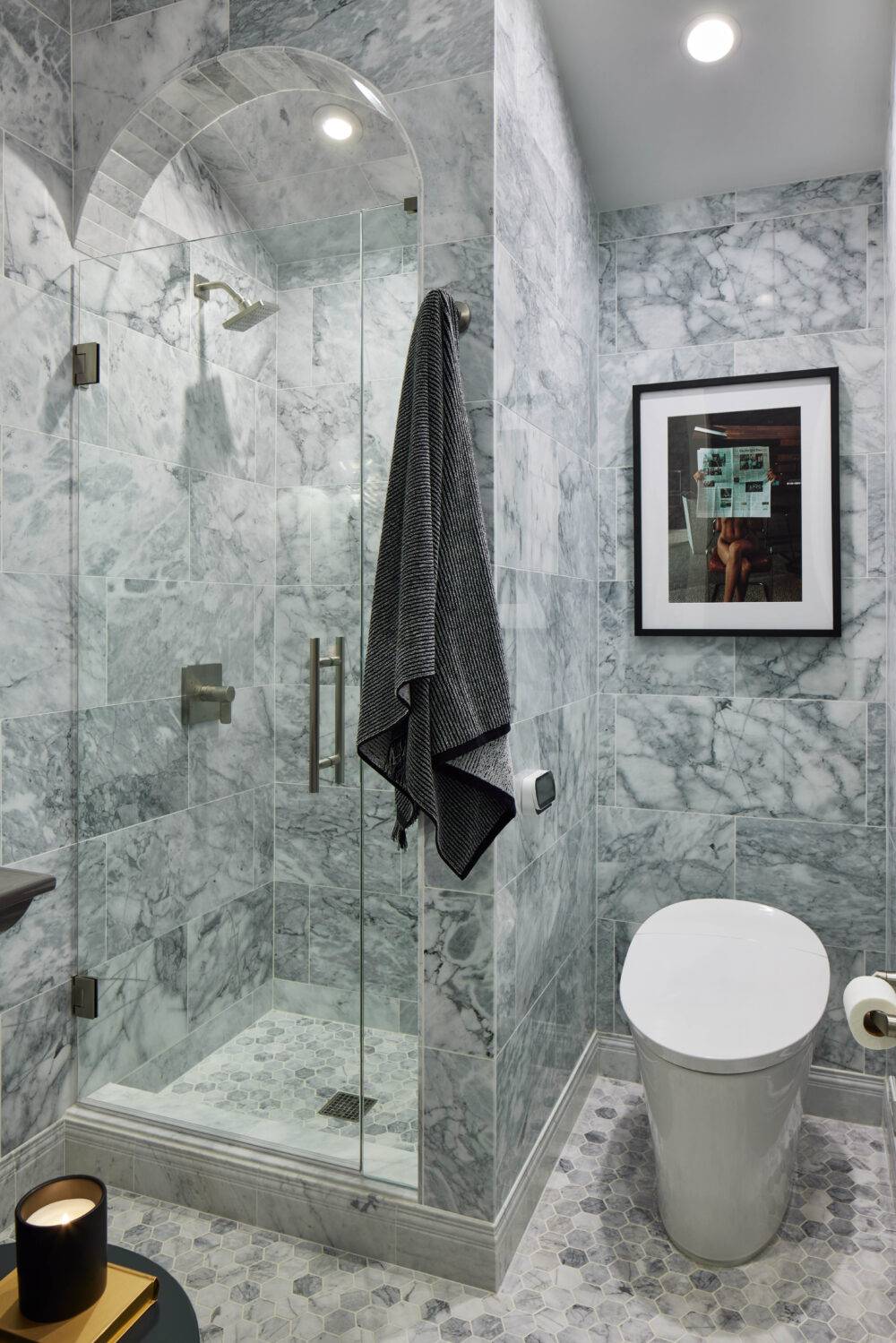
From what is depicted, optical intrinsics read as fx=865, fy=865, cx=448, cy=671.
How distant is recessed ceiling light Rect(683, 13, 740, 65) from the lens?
5.93 feet

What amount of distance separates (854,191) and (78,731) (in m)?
2.33

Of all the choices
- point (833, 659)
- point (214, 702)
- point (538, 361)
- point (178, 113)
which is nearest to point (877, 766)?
point (833, 659)

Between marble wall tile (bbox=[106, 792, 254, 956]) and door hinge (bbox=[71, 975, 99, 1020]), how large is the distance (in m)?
0.07

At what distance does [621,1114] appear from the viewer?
2.25 meters

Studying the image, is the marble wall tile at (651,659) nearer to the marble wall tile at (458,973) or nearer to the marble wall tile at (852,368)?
the marble wall tile at (852,368)

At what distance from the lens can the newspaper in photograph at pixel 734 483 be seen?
2.30 metres

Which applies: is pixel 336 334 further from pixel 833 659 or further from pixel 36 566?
pixel 833 659

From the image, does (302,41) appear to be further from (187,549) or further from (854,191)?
(854,191)

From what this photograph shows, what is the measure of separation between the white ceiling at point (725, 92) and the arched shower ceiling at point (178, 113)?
0.53 meters

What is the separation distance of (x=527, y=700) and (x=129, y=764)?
0.89 metres

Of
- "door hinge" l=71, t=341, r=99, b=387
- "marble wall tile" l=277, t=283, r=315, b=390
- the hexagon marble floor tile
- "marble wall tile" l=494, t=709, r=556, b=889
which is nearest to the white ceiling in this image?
"marble wall tile" l=277, t=283, r=315, b=390

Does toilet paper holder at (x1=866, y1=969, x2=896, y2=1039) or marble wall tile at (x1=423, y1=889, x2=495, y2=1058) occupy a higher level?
toilet paper holder at (x1=866, y1=969, x2=896, y2=1039)

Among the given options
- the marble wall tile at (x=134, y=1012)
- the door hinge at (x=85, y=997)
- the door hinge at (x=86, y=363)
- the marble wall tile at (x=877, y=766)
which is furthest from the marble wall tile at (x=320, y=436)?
the marble wall tile at (x=877, y=766)

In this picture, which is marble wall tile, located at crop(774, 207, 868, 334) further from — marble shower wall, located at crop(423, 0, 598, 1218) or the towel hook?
the towel hook
